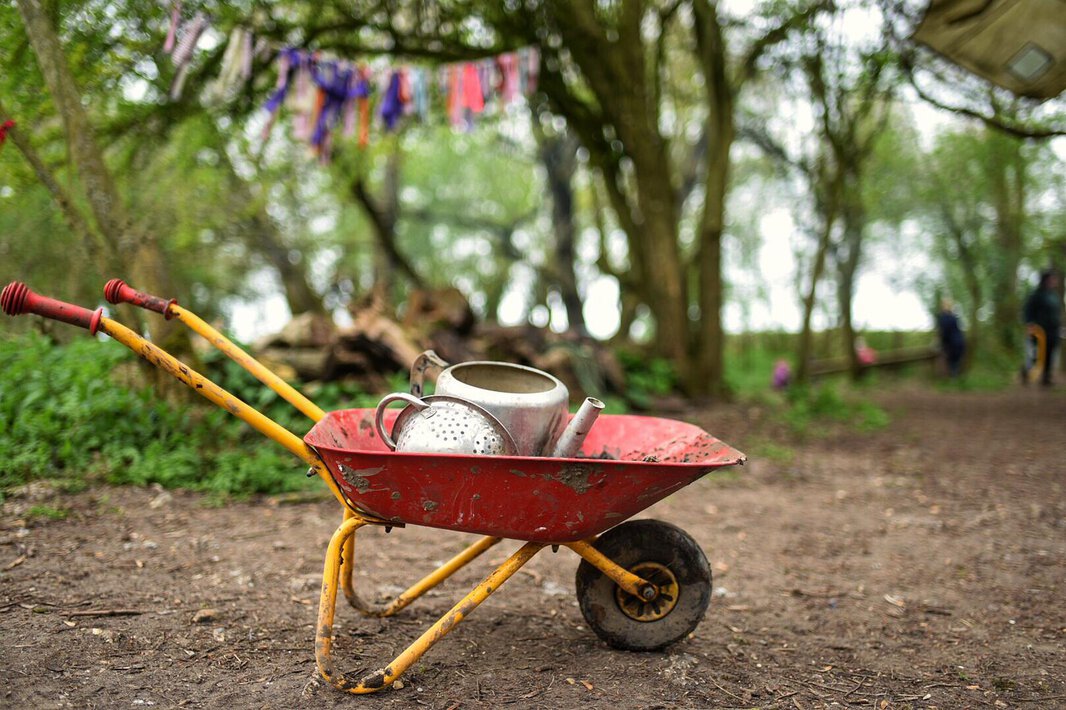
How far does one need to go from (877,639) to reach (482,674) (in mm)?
1521

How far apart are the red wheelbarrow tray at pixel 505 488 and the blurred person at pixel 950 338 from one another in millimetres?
10603

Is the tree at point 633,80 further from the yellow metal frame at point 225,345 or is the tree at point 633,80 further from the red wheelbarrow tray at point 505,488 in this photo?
the red wheelbarrow tray at point 505,488

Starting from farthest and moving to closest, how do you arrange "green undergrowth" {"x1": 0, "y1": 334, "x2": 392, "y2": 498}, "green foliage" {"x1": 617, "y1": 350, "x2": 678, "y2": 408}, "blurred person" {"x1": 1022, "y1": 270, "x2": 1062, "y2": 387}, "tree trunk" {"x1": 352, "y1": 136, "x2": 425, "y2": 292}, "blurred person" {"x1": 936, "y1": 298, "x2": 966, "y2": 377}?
"blurred person" {"x1": 936, "y1": 298, "x2": 966, "y2": 377} < "tree trunk" {"x1": 352, "y1": 136, "x2": 425, "y2": 292} < "blurred person" {"x1": 1022, "y1": 270, "x2": 1062, "y2": 387} < "green foliage" {"x1": 617, "y1": 350, "x2": 678, "y2": 408} < "green undergrowth" {"x1": 0, "y1": 334, "x2": 392, "y2": 498}

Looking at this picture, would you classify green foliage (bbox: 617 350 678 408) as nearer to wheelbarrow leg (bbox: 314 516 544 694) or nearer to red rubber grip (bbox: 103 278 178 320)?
wheelbarrow leg (bbox: 314 516 544 694)

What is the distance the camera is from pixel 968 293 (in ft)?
42.3

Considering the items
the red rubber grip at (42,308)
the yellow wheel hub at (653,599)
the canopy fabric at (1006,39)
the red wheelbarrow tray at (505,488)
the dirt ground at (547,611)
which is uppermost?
the canopy fabric at (1006,39)

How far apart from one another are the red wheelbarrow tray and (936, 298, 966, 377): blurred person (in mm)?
10603

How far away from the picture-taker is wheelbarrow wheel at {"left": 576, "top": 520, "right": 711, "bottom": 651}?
2.46 meters

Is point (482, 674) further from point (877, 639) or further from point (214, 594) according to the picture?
point (877, 639)

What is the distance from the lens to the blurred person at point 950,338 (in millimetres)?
11227

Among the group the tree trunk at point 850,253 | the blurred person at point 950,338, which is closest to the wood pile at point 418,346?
the tree trunk at point 850,253

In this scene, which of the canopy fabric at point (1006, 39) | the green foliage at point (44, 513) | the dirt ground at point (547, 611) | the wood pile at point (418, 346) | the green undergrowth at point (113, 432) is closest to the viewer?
the dirt ground at point (547, 611)

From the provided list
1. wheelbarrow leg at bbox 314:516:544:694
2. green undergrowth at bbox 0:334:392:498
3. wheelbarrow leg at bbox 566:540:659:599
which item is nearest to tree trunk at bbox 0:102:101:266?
green undergrowth at bbox 0:334:392:498

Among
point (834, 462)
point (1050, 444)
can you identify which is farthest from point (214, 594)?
point (1050, 444)
